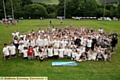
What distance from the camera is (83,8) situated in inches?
2694

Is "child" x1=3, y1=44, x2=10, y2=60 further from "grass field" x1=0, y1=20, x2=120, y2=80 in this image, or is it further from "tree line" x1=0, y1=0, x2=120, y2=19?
"tree line" x1=0, y1=0, x2=120, y2=19

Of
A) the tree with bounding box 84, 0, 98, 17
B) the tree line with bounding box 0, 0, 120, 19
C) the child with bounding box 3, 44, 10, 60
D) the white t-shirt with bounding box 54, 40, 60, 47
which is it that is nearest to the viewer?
the child with bounding box 3, 44, 10, 60

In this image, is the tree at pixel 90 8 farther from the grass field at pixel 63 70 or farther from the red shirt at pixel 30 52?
the red shirt at pixel 30 52

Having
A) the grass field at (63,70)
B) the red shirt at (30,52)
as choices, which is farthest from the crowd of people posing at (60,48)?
the grass field at (63,70)

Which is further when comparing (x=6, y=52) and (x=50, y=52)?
(x=50, y=52)

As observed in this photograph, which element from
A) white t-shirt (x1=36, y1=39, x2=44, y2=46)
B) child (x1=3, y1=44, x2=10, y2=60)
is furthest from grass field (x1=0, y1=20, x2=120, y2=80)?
white t-shirt (x1=36, y1=39, x2=44, y2=46)

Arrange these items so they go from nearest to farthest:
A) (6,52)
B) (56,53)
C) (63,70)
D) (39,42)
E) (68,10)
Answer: (63,70)
(6,52)
(56,53)
(39,42)
(68,10)

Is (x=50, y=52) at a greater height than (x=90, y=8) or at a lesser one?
lesser

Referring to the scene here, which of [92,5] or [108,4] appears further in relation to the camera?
[108,4]

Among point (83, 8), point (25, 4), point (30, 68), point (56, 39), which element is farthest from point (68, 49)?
point (25, 4)

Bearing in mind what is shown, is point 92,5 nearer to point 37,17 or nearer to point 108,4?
point 108,4

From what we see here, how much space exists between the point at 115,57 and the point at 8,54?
28.9 ft

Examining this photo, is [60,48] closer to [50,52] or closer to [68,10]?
[50,52]

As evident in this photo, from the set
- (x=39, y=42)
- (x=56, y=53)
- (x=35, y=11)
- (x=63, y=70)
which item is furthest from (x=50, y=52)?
(x=35, y=11)
